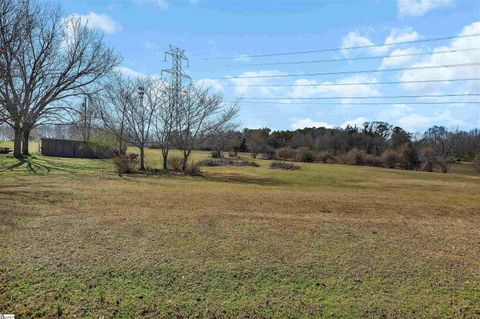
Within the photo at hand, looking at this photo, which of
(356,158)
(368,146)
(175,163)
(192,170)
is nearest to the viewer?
(192,170)

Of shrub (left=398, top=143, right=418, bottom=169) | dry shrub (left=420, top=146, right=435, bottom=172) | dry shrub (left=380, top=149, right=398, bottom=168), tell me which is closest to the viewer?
dry shrub (left=420, top=146, right=435, bottom=172)

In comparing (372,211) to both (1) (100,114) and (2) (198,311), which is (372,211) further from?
(1) (100,114)

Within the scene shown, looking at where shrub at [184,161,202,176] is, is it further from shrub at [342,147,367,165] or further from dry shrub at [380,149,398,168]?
dry shrub at [380,149,398,168]

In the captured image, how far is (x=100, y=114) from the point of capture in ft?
97.1

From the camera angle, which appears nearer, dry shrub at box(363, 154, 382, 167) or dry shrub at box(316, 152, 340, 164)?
dry shrub at box(363, 154, 382, 167)

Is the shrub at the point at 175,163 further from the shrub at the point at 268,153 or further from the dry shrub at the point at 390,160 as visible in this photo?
the dry shrub at the point at 390,160

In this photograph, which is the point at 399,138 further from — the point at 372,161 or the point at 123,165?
the point at 123,165

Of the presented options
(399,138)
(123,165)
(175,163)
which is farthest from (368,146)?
(123,165)

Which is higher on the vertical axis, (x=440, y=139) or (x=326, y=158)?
(x=440, y=139)

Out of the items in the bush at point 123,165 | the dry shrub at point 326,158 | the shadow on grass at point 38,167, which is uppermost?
the dry shrub at point 326,158

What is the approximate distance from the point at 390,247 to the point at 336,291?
222 cm

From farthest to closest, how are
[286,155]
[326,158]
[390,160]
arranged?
[286,155], [326,158], [390,160]

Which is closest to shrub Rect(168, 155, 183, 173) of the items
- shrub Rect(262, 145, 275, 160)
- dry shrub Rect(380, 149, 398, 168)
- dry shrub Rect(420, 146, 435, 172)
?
shrub Rect(262, 145, 275, 160)

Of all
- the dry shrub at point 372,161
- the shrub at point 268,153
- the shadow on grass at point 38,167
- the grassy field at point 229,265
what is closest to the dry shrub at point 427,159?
the dry shrub at point 372,161
